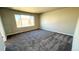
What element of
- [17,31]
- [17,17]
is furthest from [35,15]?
[17,31]

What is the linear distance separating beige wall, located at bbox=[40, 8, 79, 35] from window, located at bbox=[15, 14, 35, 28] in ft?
4.24

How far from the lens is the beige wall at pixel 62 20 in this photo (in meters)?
4.31

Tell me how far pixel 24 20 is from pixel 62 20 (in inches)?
122

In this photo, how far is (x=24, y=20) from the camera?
5.73 meters

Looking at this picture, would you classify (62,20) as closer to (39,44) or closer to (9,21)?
(39,44)

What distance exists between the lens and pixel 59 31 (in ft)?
17.4

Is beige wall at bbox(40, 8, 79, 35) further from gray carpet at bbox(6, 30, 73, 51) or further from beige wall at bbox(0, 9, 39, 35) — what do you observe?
beige wall at bbox(0, 9, 39, 35)

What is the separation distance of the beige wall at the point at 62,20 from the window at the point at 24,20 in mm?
1293

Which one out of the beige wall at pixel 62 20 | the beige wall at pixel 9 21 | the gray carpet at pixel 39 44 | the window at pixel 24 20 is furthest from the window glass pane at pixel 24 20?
the gray carpet at pixel 39 44

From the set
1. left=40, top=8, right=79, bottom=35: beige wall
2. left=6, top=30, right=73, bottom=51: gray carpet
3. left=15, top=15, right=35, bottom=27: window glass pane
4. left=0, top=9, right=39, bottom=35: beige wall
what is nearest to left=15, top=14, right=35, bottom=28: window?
left=15, top=15, right=35, bottom=27: window glass pane

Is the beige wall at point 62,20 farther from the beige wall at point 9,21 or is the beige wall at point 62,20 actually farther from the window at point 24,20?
the beige wall at point 9,21
